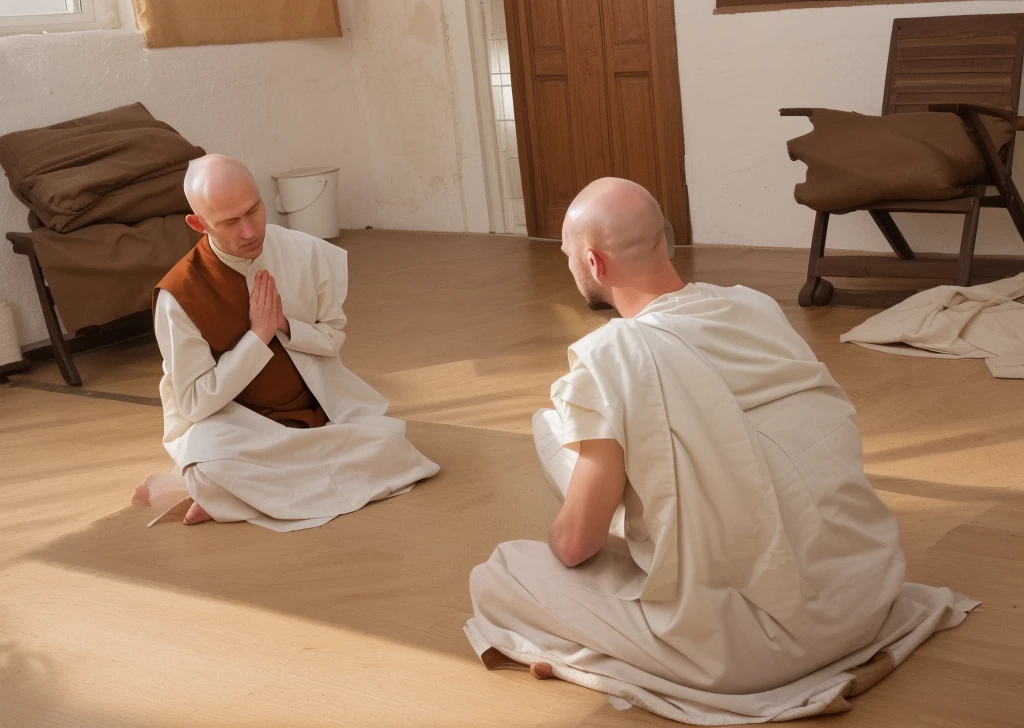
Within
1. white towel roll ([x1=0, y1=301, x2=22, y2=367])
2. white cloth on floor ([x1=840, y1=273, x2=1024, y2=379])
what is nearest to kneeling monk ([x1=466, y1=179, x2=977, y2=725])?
white cloth on floor ([x1=840, y1=273, x2=1024, y2=379])

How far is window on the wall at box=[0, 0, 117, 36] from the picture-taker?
569 cm

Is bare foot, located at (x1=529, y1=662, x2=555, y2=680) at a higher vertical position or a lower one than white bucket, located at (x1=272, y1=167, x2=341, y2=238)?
lower

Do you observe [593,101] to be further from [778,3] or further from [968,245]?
[968,245]

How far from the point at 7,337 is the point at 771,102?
3.72 m

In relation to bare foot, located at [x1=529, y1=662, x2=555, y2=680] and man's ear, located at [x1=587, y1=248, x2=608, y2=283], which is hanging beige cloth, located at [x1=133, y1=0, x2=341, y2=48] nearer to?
man's ear, located at [x1=587, y1=248, x2=608, y2=283]

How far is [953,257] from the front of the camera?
5133mm

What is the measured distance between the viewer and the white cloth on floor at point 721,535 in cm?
195

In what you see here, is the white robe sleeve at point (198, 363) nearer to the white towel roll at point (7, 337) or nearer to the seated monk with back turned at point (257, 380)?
the seated monk with back turned at point (257, 380)

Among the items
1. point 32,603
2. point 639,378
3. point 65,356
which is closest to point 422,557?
point 32,603

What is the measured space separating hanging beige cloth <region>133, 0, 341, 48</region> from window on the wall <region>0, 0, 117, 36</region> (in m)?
0.22

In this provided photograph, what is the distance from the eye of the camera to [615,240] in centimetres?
205

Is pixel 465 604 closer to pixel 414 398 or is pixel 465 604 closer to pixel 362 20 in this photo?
pixel 414 398

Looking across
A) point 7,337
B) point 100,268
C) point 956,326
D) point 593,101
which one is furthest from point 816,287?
point 7,337

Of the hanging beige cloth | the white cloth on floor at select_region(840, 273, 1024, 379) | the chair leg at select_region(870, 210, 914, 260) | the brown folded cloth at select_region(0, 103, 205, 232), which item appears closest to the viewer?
the white cloth on floor at select_region(840, 273, 1024, 379)
